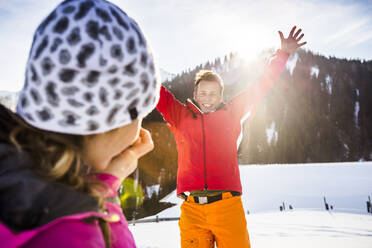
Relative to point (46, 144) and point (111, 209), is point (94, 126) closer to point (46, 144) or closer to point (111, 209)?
point (46, 144)

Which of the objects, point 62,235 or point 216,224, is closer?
point 62,235

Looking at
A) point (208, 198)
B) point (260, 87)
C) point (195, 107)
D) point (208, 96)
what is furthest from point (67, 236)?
point (260, 87)

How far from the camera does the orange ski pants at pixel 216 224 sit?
195 cm

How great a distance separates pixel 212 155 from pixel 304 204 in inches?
713

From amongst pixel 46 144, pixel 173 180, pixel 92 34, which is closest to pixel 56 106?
pixel 46 144

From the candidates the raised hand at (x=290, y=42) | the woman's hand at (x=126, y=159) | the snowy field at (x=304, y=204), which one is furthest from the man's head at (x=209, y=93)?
the snowy field at (x=304, y=204)

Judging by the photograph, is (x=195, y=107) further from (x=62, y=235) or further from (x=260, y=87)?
(x=62, y=235)

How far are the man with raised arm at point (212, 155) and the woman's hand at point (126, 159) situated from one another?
4.49 ft

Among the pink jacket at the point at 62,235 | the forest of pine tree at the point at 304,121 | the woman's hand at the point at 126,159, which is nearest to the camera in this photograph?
the pink jacket at the point at 62,235

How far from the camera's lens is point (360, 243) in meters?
4.13

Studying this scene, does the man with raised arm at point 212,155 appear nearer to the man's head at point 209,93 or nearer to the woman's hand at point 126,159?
the man's head at point 209,93

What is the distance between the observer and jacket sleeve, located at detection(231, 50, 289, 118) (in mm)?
2402

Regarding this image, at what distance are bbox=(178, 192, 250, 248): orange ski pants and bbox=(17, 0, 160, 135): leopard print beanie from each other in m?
1.62

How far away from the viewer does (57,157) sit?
586 mm
